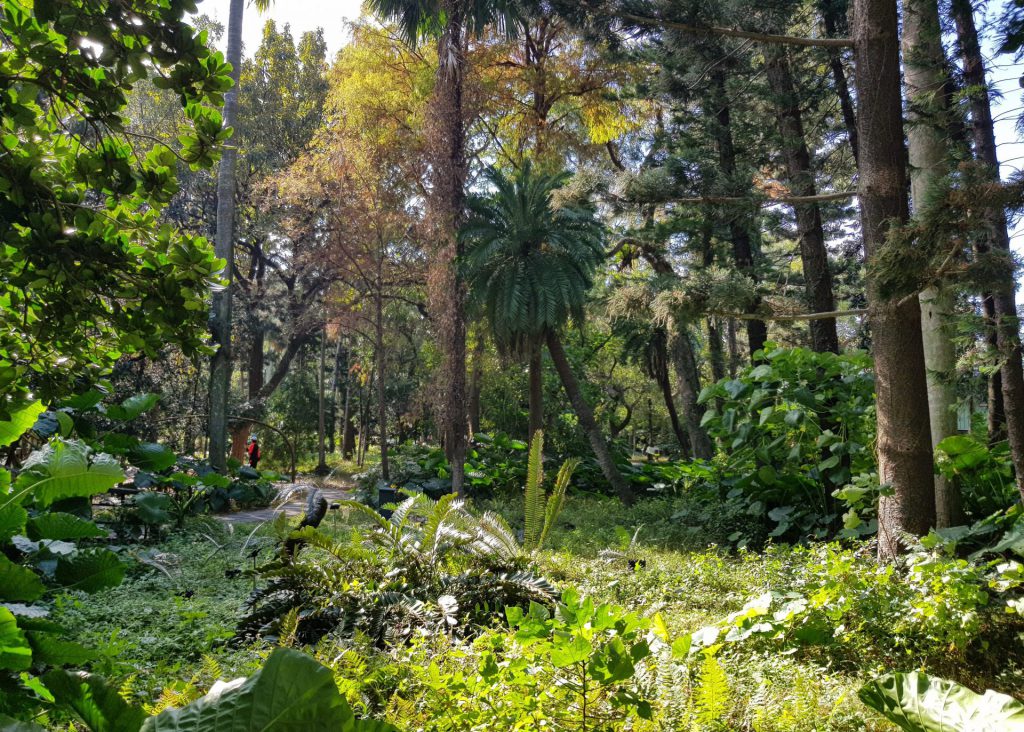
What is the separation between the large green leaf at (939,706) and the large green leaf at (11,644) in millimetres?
1700

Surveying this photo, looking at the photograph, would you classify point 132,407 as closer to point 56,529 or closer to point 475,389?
point 56,529

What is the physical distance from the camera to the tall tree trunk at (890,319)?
14.8 ft

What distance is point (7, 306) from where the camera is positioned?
5.23 feet

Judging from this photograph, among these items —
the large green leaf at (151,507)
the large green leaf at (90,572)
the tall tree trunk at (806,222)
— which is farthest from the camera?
the tall tree trunk at (806,222)

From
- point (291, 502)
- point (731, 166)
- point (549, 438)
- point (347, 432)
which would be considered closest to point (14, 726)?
point (731, 166)

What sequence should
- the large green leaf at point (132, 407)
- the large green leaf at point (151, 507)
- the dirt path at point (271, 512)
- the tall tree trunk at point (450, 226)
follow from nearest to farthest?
the large green leaf at point (132, 407) → the large green leaf at point (151, 507) → the dirt path at point (271, 512) → the tall tree trunk at point (450, 226)

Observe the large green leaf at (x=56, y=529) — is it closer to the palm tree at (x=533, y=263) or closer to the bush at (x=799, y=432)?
the bush at (x=799, y=432)

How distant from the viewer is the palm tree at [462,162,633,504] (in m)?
11.5

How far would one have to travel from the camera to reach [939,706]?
1561 millimetres

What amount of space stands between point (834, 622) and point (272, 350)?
1146 inches

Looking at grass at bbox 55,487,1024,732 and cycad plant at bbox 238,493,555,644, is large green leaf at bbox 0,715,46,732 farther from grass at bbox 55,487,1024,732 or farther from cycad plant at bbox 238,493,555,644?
cycad plant at bbox 238,493,555,644

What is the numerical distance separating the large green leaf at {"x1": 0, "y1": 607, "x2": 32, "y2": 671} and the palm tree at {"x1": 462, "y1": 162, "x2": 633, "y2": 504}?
1051cm

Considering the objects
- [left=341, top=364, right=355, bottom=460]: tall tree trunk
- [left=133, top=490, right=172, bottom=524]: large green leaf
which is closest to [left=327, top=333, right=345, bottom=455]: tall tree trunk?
[left=341, top=364, right=355, bottom=460]: tall tree trunk

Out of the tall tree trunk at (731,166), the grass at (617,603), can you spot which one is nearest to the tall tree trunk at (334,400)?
the tall tree trunk at (731,166)
